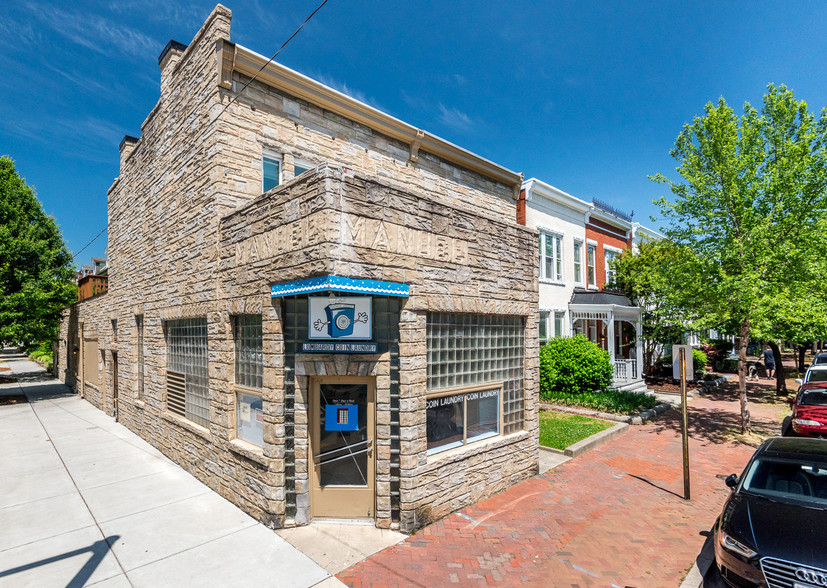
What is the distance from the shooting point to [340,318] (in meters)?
6.45

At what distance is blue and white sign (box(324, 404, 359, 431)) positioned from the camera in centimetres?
666

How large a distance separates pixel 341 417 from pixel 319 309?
1725 millimetres

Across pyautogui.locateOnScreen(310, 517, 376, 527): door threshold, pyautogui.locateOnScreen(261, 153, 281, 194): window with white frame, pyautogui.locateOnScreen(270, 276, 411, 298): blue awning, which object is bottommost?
pyautogui.locateOnScreen(310, 517, 376, 527): door threshold

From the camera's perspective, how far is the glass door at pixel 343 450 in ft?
21.8

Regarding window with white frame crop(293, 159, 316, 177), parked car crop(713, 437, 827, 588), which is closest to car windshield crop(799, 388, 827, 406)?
parked car crop(713, 437, 827, 588)

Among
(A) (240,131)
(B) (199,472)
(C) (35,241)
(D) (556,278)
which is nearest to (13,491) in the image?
(B) (199,472)

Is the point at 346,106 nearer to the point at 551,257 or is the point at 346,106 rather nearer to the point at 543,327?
the point at 551,257

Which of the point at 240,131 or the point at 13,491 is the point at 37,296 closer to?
the point at 13,491

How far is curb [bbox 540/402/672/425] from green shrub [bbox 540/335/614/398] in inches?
36.7

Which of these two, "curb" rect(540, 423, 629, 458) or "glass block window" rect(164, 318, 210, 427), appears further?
"curb" rect(540, 423, 629, 458)

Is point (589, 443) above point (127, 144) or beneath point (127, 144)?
beneath

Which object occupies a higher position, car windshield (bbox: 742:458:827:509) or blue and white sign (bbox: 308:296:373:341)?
blue and white sign (bbox: 308:296:373:341)

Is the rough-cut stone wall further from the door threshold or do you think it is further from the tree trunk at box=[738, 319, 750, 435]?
the tree trunk at box=[738, 319, 750, 435]


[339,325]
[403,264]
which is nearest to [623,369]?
[403,264]
